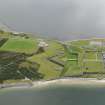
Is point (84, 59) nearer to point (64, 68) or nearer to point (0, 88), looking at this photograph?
point (64, 68)

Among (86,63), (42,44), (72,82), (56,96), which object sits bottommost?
(72,82)

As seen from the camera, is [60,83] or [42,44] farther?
[42,44]

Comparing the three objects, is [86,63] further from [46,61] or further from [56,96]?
[56,96]

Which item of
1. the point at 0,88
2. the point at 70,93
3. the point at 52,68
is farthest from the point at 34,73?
the point at 70,93

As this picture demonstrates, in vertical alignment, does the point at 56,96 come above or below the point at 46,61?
below

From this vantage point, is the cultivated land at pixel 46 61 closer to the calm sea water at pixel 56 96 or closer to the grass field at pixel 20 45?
the grass field at pixel 20 45

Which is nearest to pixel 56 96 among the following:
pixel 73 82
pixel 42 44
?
pixel 73 82

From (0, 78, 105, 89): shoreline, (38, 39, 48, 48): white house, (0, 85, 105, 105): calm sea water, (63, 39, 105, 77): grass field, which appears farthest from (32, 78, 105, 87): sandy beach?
(38, 39, 48, 48): white house
